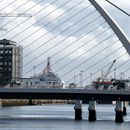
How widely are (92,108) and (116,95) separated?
8.20 m

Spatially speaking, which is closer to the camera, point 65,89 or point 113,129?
point 113,129

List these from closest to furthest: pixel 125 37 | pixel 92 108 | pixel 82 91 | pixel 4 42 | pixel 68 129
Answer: pixel 68 129, pixel 125 37, pixel 82 91, pixel 92 108, pixel 4 42

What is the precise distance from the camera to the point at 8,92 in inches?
3472

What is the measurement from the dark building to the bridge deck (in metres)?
80.1

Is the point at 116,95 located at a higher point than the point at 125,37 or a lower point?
lower

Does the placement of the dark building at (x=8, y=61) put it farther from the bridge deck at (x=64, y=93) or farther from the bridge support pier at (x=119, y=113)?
the bridge support pier at (x=119, y=113)

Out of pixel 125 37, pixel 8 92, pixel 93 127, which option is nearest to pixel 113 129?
pixel 93 127

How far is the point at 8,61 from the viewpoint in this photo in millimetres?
179750

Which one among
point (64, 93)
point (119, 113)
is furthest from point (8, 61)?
point (64, 93)

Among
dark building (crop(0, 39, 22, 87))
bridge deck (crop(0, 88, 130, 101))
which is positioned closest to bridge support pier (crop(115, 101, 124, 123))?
bridge deck (crop(0, 88, 130, 101))

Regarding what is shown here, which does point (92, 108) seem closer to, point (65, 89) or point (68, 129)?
point (65, 89)

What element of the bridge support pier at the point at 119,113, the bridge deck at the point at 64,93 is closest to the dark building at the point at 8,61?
the bridge deck at the point at 64,93

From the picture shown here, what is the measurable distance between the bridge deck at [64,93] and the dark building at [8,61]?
263 ft

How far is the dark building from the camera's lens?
6944 inches
